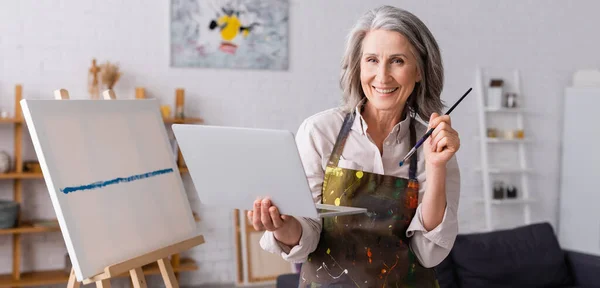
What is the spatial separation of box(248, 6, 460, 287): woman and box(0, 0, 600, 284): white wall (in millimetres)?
3198

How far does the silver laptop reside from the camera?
1.59m

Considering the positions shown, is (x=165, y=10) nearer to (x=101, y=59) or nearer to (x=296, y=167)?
(x=101, y=59)

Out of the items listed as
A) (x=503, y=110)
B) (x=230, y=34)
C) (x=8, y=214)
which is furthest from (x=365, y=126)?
(x=503, y=110)

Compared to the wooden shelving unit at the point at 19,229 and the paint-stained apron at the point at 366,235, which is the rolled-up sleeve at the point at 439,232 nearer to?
the paint-stained apron at the point at 366,235

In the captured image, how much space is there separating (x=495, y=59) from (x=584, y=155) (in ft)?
3.72

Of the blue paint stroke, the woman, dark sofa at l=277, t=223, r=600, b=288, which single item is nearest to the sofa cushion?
dark sofa at l=277, t=223, r=600, b=288

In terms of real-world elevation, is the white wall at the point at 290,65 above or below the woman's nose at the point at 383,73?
above

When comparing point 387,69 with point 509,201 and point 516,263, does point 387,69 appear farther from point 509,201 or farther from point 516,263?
point 509,201

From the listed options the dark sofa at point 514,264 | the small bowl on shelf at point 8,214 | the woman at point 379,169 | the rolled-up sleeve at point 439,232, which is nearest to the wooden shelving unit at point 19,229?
the small bowl on shelf at point 8,214

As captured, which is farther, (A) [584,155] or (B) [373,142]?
(A) [584,155]

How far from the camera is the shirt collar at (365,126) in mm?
1920

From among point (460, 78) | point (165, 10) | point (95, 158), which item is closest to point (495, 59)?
point (460, 78)

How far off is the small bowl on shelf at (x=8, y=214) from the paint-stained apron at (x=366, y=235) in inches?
121

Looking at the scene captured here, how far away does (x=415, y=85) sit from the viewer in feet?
6.35
